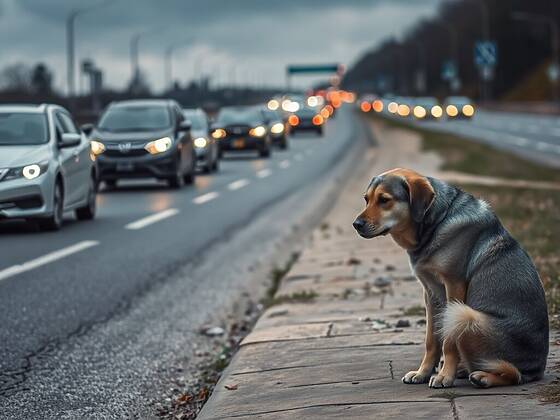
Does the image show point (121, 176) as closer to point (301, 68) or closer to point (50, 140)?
point (50, 140)

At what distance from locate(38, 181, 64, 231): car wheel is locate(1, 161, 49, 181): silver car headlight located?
0.35m

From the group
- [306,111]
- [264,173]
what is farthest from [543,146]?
[306,111]

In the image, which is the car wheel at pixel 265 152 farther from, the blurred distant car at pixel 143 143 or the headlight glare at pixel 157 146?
the headlight glare at pixel 157 146

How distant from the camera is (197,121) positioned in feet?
113

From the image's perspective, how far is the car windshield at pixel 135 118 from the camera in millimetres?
27422

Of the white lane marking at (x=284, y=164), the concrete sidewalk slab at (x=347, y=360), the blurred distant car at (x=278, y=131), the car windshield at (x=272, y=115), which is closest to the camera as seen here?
the concrete sidewalk slab at (x=347, y=360)

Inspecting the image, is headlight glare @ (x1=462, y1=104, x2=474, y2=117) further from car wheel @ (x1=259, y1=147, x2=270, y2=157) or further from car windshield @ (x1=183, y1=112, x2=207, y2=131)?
car windshield @ (x1=183, y1=112, x2=207, y2=131)

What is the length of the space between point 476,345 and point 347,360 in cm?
159

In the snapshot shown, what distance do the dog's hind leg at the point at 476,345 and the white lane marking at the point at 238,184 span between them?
20.9 m

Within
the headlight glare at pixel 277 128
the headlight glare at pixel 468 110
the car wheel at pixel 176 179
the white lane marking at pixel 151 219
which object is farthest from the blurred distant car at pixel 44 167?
the headlight glare at pixel 468 110

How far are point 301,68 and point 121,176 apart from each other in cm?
13630

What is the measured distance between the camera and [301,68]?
531 feet

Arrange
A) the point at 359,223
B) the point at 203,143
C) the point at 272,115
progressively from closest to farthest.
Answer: the point at 359,223, the point at 203,143, the point at 272,115

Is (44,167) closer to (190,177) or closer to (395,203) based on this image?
(395,203)
